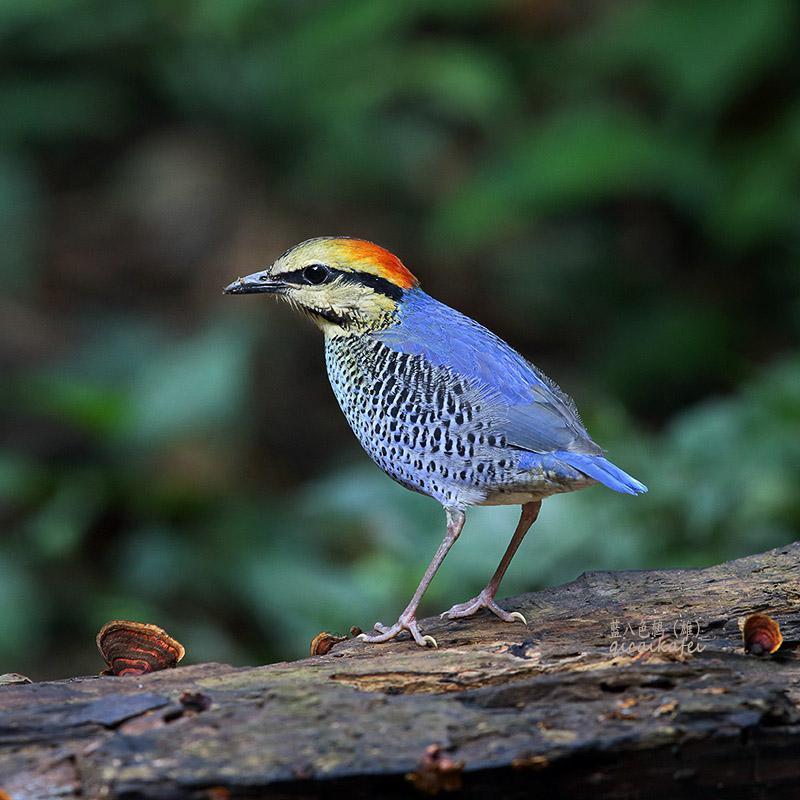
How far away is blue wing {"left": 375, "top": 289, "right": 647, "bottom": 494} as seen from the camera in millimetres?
3969

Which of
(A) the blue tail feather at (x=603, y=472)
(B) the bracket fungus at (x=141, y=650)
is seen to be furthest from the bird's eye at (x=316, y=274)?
(B) the bracket fungus at (x=141, y=650)

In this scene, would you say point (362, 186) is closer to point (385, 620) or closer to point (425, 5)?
point (425, 5)

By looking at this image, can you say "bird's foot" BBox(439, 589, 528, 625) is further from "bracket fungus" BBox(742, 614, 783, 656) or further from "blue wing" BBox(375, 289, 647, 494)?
"bracket fungus" BBox(742, 614, 783, 656)

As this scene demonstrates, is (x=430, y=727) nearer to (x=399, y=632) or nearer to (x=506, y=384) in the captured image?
(x=399, y=632)

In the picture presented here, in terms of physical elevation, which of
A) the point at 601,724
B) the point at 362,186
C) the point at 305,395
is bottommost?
the point at 601,724

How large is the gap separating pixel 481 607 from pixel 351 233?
6154mm

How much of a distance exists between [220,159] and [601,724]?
26.8 feet

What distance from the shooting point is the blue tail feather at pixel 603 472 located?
3.79 metres

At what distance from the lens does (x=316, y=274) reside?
14.4ft

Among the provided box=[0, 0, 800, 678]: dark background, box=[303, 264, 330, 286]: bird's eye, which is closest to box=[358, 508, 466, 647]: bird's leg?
box=[303, 264, 330, 286]: bird's eye

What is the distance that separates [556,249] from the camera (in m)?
9.61

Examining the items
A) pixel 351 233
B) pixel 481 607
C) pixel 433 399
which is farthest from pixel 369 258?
pixel 351 233

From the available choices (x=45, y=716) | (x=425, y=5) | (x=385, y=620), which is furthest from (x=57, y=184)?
(x=45, y=716)

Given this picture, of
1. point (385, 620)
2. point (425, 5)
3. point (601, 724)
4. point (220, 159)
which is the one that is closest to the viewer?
point (601, 724)
